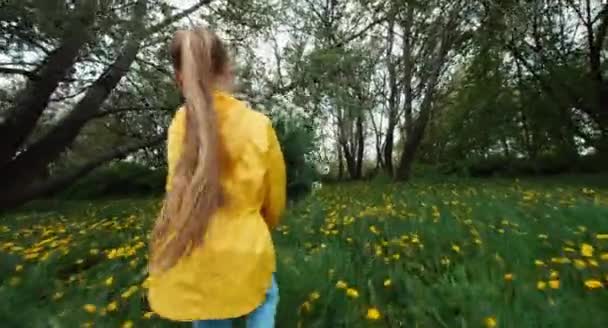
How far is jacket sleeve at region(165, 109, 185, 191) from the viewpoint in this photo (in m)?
1.80

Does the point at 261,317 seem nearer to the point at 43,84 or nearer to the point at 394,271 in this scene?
the point at 394,271

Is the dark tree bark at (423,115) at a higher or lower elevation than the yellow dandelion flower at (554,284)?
higher

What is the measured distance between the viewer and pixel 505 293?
288 centimetres

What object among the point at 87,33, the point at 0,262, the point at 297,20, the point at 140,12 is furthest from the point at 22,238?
the point at 297,20

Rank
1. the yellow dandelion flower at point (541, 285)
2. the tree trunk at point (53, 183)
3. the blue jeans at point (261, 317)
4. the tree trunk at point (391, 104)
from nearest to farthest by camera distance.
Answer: the blue jeans at point (261, 317), the yellow dandelion flower at point (541, 285), the tree trunk at point (53, 183), the tree trunk at point (391, 104)

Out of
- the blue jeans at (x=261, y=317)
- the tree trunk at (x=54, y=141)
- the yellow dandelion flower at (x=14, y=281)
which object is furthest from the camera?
the tree trunk at (x=54, y=141)

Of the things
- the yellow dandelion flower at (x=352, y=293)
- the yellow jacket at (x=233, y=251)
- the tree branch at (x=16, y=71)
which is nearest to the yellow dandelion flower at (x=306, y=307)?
the yellow dandelion flower at (x=352, y=293)

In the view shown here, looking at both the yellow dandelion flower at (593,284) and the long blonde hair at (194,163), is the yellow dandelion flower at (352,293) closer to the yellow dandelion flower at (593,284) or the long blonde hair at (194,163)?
the yellow dandelion flower at (593,284)

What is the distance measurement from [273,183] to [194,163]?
0.80 ft

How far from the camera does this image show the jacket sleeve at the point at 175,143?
5.91 ft

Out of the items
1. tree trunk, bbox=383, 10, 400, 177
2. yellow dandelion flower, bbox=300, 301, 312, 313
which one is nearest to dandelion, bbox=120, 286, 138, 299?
yellow dandelion flower, bbox=300, 301, 312, 313

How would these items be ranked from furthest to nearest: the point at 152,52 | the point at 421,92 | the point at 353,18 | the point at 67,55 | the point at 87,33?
the point at 421,92
the point at 353,18
the point at 152,52
the point at 67,55
the point at 87,33

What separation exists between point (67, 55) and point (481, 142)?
519 inches

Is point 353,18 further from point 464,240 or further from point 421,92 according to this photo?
point 464,240
